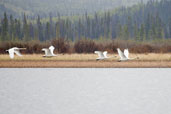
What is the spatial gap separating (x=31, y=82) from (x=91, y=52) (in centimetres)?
1178

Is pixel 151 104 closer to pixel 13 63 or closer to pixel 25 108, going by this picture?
pixel 25 108

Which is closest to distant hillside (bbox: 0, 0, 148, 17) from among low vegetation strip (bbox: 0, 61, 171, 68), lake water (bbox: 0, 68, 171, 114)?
low vegetation strip (bbox: 0, 61, 171, 68)

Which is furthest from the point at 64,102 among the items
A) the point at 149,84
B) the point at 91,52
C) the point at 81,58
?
the point at 91,52

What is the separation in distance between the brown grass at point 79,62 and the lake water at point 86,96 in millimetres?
6573

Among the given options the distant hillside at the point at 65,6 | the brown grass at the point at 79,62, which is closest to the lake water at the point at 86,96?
the brown grass at the point at 79,62

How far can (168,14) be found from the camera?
47.2 metres

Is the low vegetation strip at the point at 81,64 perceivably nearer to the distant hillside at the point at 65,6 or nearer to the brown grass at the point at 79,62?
the brown grass at the point at 79,62

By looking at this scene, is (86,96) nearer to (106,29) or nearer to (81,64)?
(81,64)

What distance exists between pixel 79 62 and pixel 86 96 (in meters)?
12.2

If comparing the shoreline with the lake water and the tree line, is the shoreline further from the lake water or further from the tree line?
the tree line

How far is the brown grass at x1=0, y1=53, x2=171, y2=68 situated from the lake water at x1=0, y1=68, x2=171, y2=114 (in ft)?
21.6

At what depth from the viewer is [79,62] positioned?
2667 centimetres

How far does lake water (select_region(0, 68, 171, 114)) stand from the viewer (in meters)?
12.2

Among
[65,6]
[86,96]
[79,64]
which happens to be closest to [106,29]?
[65,6]
